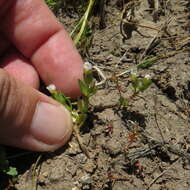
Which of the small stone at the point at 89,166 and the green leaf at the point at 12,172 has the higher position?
the green leaf at the point at 12,172

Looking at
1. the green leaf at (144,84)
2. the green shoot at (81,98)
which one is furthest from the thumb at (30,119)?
the green leaf at (144,84)

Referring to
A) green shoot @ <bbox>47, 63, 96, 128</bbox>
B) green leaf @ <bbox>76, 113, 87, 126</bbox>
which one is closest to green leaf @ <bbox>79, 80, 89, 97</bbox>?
green shoot @ <bbox>47, 63, 96, 128</bbox>

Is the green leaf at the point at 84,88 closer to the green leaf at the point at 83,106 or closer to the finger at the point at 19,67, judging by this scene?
the green leaf at the point at 83,106

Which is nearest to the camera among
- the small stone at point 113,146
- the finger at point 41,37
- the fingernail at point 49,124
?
the fingernail at point 49,124

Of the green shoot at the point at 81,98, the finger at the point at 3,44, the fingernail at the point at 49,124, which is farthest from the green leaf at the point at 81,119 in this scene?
the finger at the point at 3,44

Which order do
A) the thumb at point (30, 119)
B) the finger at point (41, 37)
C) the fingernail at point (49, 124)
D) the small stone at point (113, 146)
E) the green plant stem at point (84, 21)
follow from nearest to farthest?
the thumb at point (30, 119) < the fingernail at point (49, 124) < the small stone at point (113, 146) < the finger at point (41, 37) < the green plant stem at point (84, 21)

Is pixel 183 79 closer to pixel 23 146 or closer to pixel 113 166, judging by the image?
pixel 113 166

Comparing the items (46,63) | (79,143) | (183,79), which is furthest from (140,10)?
(79,143)

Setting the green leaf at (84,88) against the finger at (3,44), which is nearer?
the green leaf at (84,88)

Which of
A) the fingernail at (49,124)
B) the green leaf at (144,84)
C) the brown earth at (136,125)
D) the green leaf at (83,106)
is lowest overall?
the brown earth at (136,125)

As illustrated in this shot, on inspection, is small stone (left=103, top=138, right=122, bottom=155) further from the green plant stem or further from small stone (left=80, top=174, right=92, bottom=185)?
the green plant stem
